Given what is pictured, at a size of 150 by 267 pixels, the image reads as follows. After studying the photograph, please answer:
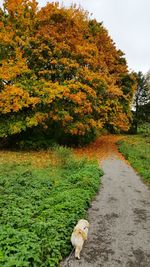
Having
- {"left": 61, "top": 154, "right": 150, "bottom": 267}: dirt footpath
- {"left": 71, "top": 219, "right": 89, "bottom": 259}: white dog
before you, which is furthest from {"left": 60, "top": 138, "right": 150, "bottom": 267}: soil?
{"left": 71, "top": 219, "right": 89, "bottom": 259}: white dog

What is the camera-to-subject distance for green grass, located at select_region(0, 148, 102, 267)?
20.1 feet

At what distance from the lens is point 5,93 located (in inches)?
774

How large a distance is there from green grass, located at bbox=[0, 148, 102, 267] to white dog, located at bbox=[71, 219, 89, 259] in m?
0.19

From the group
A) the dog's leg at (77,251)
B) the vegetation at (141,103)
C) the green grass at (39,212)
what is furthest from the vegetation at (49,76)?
the vegetation at (141,103)

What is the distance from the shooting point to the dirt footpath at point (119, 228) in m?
6.56

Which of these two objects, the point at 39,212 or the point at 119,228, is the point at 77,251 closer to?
the point at 119,228

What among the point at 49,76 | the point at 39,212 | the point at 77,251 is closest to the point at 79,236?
the point at 77,251

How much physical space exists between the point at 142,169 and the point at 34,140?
9.30 m

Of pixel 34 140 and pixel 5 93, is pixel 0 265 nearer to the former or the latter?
pixel 5 93

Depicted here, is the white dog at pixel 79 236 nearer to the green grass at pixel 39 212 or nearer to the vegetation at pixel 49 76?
the green grass at pixel 39 212

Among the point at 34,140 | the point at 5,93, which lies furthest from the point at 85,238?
the point at 34,140

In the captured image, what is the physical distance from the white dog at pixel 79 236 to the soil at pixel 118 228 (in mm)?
178

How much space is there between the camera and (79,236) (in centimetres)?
698

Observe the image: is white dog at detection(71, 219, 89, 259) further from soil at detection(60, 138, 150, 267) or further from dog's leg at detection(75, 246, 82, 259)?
soil at detection(60, 138, 150, 267)
